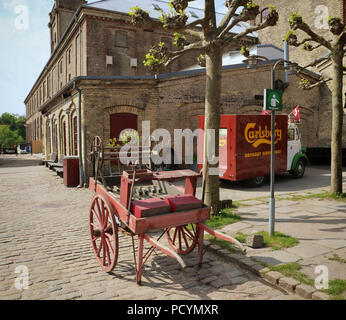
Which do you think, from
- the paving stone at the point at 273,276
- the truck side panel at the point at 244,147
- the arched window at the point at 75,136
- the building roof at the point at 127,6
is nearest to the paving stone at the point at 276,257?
the paving stone at the point at 273,276

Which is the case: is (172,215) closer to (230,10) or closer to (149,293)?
(149,293)

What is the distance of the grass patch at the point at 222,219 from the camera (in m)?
6.84

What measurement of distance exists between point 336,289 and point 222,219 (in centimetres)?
350

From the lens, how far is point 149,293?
157 inches

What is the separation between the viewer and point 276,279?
13.8 feet

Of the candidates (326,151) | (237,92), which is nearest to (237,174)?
(237,92)

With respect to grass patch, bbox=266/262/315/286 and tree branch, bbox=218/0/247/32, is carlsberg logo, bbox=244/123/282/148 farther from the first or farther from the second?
grass patch, bbox=266/262/315/286

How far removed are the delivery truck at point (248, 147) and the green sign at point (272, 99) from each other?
471 centimetres

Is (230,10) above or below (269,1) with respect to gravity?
below

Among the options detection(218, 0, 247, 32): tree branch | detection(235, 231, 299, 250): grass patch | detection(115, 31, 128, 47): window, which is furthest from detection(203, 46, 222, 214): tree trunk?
detection(115, 31, 128, 47): window

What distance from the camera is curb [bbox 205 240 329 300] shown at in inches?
149

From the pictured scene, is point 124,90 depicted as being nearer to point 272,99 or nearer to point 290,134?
point 290,134

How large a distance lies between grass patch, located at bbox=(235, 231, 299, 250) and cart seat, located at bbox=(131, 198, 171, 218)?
217 cm
